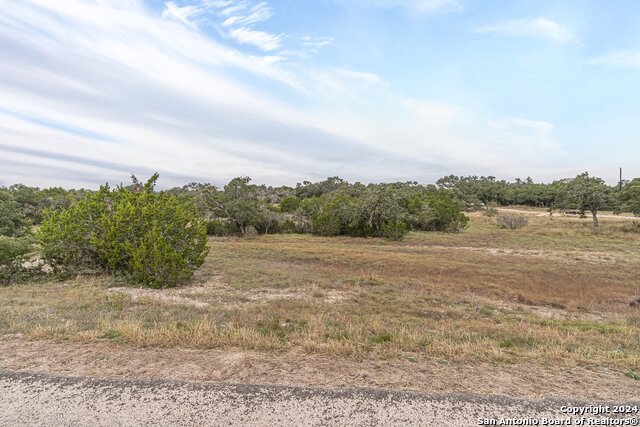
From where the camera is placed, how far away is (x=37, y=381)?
11.2 feet

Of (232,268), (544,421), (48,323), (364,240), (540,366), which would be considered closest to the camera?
(544,421)

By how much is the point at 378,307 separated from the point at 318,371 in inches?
246

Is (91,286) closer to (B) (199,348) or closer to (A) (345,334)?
(B) (199,348)

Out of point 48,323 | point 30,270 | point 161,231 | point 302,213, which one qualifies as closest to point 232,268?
point 161,231

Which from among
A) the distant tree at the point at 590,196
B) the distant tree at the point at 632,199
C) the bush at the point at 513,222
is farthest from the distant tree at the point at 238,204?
the distant tree at the point at 632,199

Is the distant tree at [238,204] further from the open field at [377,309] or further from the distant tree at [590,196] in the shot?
the distant tree at [590,196]

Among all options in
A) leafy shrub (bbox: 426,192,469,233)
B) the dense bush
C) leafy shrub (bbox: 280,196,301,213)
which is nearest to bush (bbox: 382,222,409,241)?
leafy shrub (bbox: 426,192,469,233)

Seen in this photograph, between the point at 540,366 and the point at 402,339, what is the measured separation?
1.69 metres

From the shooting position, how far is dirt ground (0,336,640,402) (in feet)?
11.2

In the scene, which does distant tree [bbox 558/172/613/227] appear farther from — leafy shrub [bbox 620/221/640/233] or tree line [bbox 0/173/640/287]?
leafy shrub [bbox 620/221/640/233]

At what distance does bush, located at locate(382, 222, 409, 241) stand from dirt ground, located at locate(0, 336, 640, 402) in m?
28.9

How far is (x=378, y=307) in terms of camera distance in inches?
380

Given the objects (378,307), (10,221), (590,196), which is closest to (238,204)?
(10,221)

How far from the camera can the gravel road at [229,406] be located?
2801mm
